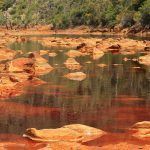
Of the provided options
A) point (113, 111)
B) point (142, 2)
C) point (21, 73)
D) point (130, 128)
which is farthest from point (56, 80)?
point (142, 2)

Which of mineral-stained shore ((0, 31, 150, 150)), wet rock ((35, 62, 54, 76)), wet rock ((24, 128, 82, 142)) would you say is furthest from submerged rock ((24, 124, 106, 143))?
wet rock ((35, 62, 54, 76))

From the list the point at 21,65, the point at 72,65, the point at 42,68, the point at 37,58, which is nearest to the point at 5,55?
the point at 37,58

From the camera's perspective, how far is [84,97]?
24516mm

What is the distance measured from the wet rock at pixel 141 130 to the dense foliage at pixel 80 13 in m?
79.1

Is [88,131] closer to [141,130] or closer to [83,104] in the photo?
[141,130]

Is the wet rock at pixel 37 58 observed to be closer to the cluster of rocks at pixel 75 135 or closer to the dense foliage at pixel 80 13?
the cluster of rocks at pixel 75 135

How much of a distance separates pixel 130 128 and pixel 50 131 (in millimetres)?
3406

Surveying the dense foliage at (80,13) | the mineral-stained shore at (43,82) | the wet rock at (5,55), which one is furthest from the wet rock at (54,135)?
the dense foliage at (80,13)

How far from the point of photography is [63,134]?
16172mm

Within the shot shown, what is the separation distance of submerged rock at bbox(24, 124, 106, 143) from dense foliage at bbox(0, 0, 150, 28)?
80235 millimetres

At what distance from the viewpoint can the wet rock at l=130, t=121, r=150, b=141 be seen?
16.6m

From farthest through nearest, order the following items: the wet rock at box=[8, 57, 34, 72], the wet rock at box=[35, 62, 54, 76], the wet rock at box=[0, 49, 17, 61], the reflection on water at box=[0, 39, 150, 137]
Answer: the wet rock at box=[0, 49, 17, 61], the wet rock at box=[35, 62, 54, 76], the wet rock at box=[8, 57, 34, 72], the reflection on water at box=[0, 39, 150, 137]

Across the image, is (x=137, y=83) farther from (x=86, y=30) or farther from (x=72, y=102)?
(x=86, y=30)

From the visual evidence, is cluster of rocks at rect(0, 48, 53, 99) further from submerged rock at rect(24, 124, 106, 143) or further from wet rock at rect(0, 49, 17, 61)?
submerged rock at rect(24, 124, 106, 143)
